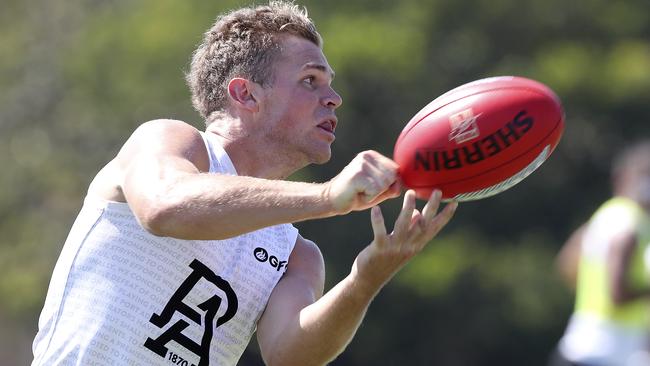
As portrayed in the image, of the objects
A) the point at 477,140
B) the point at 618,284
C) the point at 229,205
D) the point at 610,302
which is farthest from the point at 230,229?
the point at 610,302

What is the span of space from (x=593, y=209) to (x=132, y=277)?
60.8 ft

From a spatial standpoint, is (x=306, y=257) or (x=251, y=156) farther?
(x=306, y=257)

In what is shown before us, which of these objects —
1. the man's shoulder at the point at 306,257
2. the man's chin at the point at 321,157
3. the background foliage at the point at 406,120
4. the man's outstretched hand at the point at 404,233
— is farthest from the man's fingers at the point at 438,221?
the background foliage at the point at 406,120

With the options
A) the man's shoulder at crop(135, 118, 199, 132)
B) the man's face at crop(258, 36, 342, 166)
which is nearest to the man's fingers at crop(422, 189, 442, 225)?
the man's face at crop(258, 36, 342, 166)

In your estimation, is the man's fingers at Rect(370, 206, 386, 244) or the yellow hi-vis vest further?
the yellow hi-vis vest

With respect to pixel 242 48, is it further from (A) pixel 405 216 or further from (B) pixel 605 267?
(B) pixel 605 267

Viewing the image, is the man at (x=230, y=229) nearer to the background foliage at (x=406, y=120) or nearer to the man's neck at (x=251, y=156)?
the man's neck at (x=251, y=156)

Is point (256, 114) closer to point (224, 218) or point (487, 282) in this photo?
point (224, 218)

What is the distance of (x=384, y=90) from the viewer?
22.1 meters

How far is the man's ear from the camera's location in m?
4.70

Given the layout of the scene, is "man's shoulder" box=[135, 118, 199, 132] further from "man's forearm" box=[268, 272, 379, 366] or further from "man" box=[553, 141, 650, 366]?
"man" box=[553, 141, 650, 366]

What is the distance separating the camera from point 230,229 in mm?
3711

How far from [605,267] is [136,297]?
424 cm

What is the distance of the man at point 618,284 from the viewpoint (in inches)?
310
